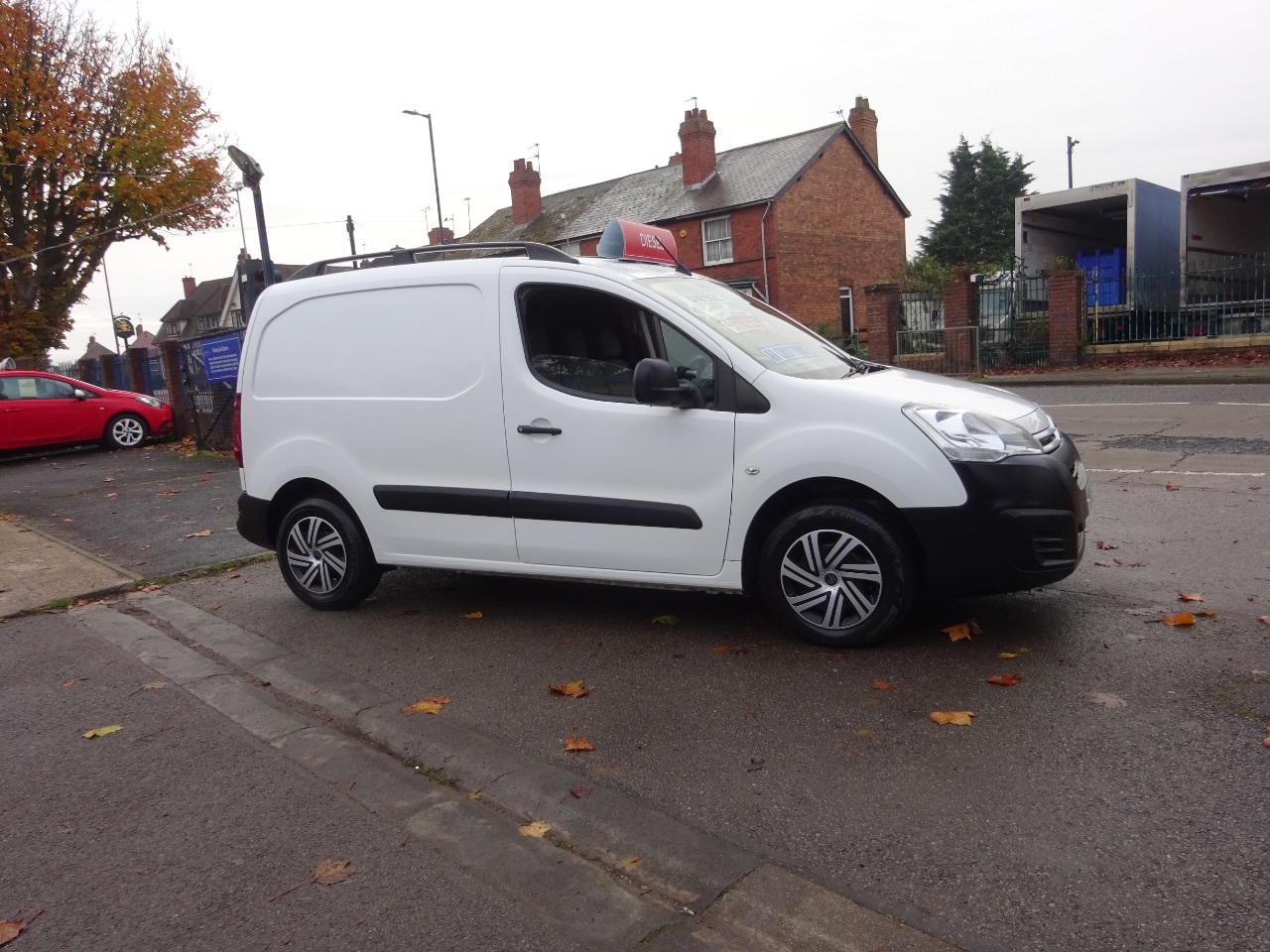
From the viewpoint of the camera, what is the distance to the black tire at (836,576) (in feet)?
14.4

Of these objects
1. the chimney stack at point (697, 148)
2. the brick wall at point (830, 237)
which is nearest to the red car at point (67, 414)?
the brick wall at point (830, 237)

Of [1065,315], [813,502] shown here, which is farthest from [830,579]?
[1065,315]

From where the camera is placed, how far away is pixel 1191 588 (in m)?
5.14

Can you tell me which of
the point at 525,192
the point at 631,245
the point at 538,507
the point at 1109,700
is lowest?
the point at 1109,700

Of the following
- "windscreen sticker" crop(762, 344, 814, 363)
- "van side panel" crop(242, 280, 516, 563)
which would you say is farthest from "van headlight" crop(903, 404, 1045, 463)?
"van side panel" crop(242, 280, 516, 563)

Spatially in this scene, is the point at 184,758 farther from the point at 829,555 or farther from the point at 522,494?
the point at 829,555

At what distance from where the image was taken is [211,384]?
16.4 m

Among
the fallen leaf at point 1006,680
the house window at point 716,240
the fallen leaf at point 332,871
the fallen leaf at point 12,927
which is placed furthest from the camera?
the house window at point 716,240

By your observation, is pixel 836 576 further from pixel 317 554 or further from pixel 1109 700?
pixel 317 554

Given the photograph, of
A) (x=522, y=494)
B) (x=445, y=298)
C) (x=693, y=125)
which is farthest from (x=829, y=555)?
(x=693, y=125)

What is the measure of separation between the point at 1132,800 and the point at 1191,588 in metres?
2.45

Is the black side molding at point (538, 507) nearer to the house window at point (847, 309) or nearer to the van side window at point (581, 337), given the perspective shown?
the van side window at point (581, 337)

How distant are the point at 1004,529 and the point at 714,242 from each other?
3193cm

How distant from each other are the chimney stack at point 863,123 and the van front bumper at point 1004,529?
36240 mm
